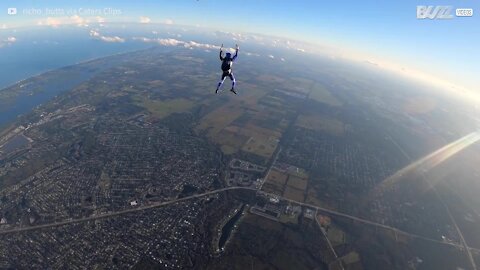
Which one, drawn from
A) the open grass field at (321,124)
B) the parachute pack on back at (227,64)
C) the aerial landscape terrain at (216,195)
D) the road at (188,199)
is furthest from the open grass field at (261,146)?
the parachute pack on back at (227,64)

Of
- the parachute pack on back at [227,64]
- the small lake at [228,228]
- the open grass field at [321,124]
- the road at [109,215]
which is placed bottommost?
A: the road at [109,215]

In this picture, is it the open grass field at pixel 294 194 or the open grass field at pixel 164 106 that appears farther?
the open grass field at pixel 164 106

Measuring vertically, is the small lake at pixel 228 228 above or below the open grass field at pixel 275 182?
below

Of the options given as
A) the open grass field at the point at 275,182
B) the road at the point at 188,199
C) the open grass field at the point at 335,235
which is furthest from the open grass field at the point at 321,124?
the open grass field at the point at 335,235

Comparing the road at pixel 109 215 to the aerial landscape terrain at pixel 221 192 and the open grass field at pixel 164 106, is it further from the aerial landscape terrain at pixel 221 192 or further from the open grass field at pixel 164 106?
the open grass field at pixel 164 106

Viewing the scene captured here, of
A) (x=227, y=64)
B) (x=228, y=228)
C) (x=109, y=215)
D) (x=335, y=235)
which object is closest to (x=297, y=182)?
(x=335, y=235)

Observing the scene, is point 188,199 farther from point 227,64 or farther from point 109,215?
point 227,64

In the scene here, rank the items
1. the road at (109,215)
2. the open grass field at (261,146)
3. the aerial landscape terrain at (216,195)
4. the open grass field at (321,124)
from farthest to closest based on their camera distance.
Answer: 1. the open grass field at (321,124)
2. the open grass field at (261,146)
3. the road at (109,215)
4. the aerial landscape terrain at (216,195)

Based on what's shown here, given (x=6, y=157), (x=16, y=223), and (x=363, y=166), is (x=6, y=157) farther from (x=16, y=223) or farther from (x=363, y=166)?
(x=363, y=166)

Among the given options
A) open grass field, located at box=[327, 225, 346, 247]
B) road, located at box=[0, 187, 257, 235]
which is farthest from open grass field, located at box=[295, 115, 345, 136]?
road, located at box=[0, 187, 257, 235]

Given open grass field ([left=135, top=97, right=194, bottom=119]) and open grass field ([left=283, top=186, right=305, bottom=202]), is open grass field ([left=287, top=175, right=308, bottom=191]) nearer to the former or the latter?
open grass field ([left=283, top=186, right=305, bottom=202])

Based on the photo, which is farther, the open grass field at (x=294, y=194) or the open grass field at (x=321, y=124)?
the open grass field at (x=321, y=124)

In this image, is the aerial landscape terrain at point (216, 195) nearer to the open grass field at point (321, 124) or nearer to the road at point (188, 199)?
the road at point (188, 199)

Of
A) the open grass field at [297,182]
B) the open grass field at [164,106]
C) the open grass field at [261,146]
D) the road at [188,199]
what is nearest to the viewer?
the road at [188,199]
